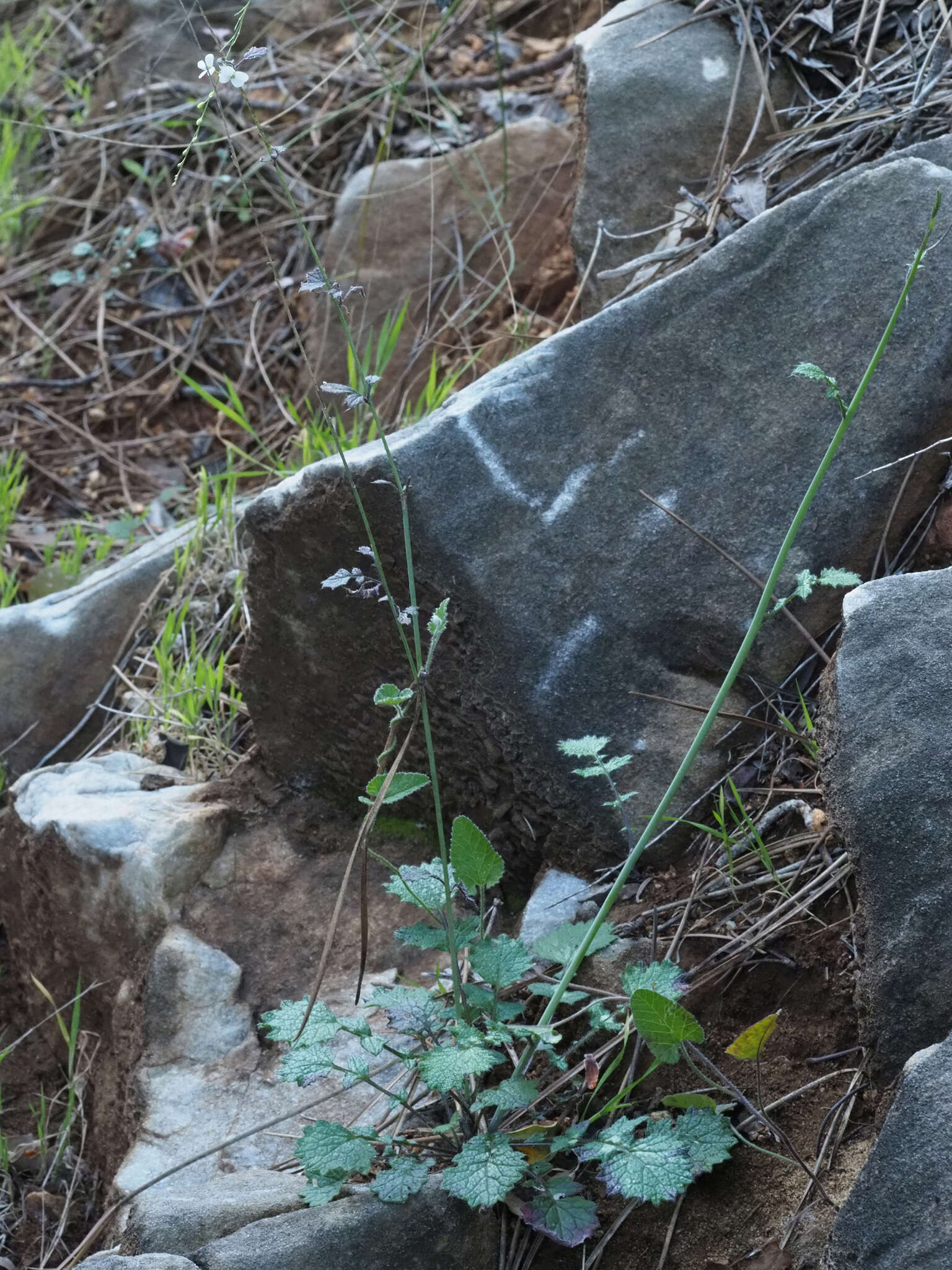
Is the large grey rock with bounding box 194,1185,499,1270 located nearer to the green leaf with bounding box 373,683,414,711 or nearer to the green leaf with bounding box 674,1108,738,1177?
the green leaf with bounding box 674,1108,738,1177

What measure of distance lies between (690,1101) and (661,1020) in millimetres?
124

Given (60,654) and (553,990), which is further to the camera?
(60,654)

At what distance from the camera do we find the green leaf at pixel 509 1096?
1.40 m

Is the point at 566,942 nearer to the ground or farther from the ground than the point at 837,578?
nearer to the ground

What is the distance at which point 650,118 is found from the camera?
104 inches

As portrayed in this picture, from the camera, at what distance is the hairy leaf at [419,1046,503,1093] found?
1.34 m

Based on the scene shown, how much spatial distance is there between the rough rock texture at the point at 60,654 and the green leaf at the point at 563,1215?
6.11 feet

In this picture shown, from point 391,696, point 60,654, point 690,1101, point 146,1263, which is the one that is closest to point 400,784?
point 391,696

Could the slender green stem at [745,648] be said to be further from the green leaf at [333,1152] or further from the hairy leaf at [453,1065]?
the green leaf at [333,1152]

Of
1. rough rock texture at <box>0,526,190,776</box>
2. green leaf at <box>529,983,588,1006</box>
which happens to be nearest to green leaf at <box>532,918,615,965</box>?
green leaf at <box>529,983,588,1006</box>

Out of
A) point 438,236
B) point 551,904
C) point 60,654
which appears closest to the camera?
point 551,904

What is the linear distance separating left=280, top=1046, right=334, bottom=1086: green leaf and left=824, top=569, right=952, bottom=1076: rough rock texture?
63 cm

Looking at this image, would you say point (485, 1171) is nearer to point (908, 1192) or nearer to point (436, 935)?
point (436, 935)

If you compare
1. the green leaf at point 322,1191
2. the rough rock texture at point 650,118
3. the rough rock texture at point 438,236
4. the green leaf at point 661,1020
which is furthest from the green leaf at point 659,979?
the rough rock texture at point 438,236
